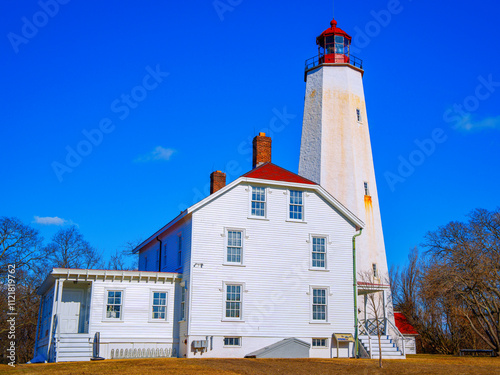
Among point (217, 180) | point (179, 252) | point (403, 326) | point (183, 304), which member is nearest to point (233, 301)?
point (183, 304)

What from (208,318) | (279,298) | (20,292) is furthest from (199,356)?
(20,292)

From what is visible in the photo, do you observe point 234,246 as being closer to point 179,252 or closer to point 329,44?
point 179,252

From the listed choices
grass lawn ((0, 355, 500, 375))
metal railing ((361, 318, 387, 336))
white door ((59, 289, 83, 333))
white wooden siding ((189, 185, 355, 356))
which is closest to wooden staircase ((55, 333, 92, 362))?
white door ((59, 289, 83, 333))

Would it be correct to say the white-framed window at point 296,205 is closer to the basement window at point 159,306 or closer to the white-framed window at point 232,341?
the white-framed window at point 232,341

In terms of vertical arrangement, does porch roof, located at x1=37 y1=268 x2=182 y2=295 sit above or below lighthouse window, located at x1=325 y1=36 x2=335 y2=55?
below

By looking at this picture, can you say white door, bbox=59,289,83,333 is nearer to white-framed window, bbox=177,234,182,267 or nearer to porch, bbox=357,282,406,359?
white-framed window, bbox=177,234,182,267

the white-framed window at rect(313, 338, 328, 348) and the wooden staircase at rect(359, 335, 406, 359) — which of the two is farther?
the wooden staircase at rect(359, 335, 406, 359)

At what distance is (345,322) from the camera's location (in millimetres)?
26422

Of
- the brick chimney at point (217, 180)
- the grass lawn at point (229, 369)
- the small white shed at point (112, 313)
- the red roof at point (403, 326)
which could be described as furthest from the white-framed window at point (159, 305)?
the red roof at point (403, 326)

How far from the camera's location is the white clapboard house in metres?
23.9

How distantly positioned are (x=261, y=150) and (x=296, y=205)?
4478 mm

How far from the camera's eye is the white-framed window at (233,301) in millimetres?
24672

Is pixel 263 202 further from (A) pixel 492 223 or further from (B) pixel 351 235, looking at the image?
(A) pixel 492 223

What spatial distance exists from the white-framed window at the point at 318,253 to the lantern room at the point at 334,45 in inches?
554
